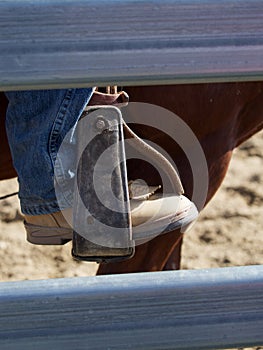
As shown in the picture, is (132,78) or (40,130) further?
(40,130)

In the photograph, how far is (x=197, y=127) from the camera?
1.79 meters

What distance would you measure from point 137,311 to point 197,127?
1113mm

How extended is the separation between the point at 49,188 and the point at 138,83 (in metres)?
0.80

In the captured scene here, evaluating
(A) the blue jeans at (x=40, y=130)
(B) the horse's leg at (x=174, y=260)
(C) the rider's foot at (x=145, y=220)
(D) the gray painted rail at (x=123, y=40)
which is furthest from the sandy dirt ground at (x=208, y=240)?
(D) the gray painted rail at (x=123, y=40)

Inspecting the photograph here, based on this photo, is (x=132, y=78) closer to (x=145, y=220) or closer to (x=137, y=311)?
(x=137, y=311)

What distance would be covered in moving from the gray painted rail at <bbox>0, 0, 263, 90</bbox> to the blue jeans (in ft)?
2.34

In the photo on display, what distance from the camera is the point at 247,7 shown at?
645 millimetres

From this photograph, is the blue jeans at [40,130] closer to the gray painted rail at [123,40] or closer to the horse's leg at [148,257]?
the horse's leg at [148,257]

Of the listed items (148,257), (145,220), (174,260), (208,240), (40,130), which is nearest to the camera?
(40,130)

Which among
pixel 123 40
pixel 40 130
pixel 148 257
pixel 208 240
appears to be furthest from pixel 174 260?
pixel 123 40

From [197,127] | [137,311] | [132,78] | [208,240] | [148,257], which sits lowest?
[208,240]

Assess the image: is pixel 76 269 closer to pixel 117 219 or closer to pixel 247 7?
pixel 117 219

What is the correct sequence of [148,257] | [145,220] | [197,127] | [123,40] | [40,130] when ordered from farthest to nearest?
1. [148,257]
2. [197,127]
3. [145,220]
4. [40,130]
5. [123,40]

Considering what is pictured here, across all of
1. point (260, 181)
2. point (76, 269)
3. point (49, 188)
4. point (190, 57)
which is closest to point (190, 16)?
point (190, 57)
